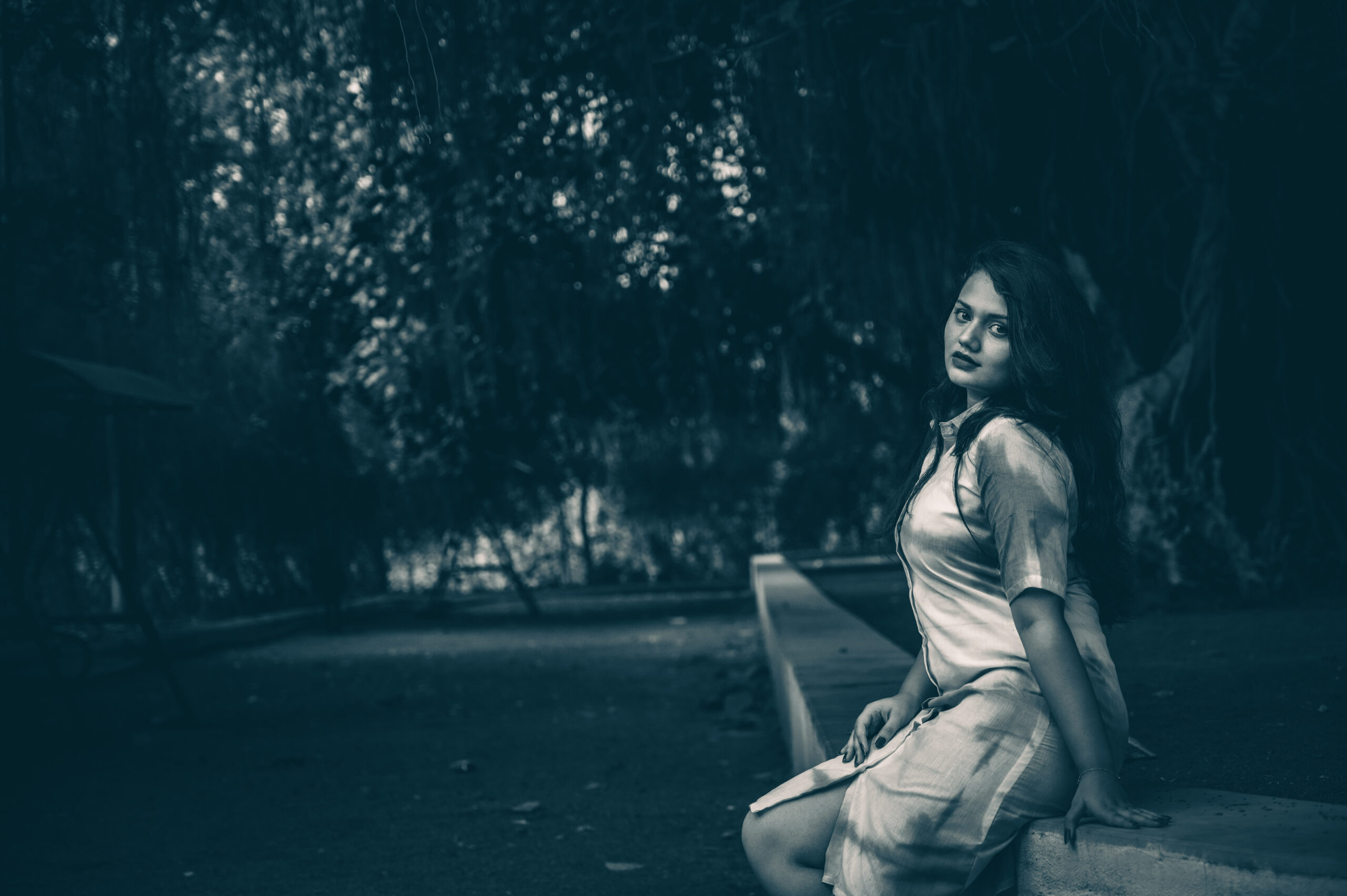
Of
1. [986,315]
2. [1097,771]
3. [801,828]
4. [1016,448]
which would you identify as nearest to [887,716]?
[801,828]

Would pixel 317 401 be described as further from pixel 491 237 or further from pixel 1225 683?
pixel 1225 683

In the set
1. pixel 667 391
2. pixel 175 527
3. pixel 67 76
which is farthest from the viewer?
pixel 175 527

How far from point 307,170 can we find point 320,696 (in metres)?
4.37

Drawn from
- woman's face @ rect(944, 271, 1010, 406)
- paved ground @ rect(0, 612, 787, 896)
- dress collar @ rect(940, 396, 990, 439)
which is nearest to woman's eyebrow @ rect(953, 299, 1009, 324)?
woman's face @ rect(944, 271, 1010, 406)

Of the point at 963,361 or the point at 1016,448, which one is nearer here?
the point at 1016,448

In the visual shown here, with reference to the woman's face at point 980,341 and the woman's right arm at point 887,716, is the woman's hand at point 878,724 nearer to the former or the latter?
the woman's right arm at point 887,716

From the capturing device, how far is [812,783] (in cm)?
209

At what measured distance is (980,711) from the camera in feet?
6.36

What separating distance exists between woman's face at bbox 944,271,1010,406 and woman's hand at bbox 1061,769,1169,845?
646mm

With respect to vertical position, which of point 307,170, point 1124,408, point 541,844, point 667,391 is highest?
point 307,170

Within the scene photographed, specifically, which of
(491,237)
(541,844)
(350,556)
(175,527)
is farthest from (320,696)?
(350,556)

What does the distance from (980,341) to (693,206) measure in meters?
7.60

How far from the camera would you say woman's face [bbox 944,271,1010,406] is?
6.85 ft

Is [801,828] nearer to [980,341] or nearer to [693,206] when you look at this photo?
[980,341]
